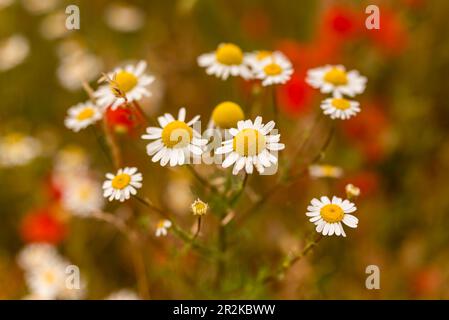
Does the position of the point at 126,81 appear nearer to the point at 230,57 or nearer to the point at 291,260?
the point at 230,57

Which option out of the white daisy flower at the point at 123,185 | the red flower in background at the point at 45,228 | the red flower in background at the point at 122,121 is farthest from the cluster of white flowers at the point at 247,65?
the red flower in background at the point at 45,228

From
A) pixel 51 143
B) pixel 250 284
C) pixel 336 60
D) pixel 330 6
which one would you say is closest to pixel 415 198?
pixel 336 60

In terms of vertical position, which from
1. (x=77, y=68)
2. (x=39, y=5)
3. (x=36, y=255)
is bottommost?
(x=36, y=255)

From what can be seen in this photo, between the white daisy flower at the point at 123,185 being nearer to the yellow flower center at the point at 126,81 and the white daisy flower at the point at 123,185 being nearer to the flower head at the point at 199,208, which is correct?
the flower head at the point at 199,208

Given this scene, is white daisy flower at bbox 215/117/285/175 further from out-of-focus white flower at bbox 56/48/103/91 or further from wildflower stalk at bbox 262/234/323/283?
out-of-focus white flower at bbox 56/48/103/91

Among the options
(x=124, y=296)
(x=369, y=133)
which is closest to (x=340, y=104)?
(x=124, y=296)

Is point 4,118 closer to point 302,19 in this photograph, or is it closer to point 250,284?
point 302,19

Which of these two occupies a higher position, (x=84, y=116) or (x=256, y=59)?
(x=256, y=59)
